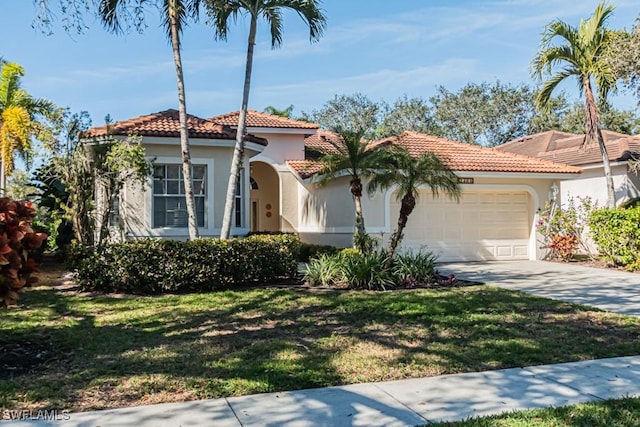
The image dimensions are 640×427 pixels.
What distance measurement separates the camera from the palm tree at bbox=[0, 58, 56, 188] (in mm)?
22781

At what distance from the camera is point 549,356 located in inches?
241

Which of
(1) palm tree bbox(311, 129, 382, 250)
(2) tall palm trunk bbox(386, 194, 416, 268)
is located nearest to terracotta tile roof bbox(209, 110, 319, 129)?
(1) palm tree bbox(311, 129, 382, 250)

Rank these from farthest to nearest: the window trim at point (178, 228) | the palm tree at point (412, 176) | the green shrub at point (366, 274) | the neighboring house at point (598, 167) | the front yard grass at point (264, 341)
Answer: the neighboring house at point (598, 167), the window trim at point (178, 228), the palm tree at point (412, 176), the green shrub at point (366, 274), the front yard grass at point (264, 341)

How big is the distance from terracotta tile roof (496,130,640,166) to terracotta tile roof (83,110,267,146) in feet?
43.8

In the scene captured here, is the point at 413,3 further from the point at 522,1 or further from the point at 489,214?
the point at 489,214

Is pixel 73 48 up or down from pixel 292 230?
up

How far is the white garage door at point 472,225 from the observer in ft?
57.9

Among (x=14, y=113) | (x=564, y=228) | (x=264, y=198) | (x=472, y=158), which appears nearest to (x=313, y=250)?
(x=472, y=158)

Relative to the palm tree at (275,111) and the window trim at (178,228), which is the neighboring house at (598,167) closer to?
the window trim at (178,228)

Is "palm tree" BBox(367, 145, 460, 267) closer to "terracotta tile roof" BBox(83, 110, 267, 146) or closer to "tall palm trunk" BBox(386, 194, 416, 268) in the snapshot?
"tall palm trunk" BBox(386, 194, 416, 268)

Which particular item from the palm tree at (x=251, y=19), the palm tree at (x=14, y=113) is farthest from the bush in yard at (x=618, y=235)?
the palm tree at (x=14, y=113)

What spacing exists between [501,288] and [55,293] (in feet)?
32.7

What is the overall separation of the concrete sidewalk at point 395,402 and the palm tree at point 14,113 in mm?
21588

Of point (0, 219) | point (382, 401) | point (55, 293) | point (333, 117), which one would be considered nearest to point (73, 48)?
point (55, 293)
